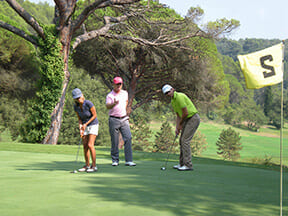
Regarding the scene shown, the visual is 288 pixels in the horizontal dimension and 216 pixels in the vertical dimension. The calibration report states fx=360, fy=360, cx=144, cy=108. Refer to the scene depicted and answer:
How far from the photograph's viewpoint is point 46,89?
826 inches

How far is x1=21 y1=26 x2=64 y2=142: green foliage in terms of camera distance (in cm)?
2072

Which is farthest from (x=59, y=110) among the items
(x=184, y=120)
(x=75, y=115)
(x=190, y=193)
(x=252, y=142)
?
(x=252, y=142)

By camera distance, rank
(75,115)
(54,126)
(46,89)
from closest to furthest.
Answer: (46,89) → (54,126) → (75,115)

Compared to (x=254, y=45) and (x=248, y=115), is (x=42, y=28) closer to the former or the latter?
(x=248, y=115)

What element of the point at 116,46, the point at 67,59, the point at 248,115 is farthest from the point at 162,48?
the point at 248,115

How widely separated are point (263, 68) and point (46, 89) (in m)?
17.9

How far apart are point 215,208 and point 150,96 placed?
85.4 feet

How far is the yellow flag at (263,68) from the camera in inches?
181

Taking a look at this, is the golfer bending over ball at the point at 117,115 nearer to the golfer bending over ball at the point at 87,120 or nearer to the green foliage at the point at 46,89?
the golfer bending over ball at the point at 87,120

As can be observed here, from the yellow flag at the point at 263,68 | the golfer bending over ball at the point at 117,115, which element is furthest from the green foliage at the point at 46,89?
the yellow flag at the point at 263,68

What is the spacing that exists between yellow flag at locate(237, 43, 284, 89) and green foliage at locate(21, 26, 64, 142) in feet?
57.5

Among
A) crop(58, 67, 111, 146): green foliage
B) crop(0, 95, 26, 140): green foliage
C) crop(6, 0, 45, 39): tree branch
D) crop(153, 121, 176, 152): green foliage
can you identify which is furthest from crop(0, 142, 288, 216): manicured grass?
crop(153, 121, 176, 152): green foliage

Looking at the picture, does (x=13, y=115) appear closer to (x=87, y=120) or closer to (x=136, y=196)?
(x=87, y=120)

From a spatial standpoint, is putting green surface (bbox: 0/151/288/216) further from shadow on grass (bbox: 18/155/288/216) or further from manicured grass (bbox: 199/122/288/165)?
manicured grass (bbox: 199/122/288/165)
